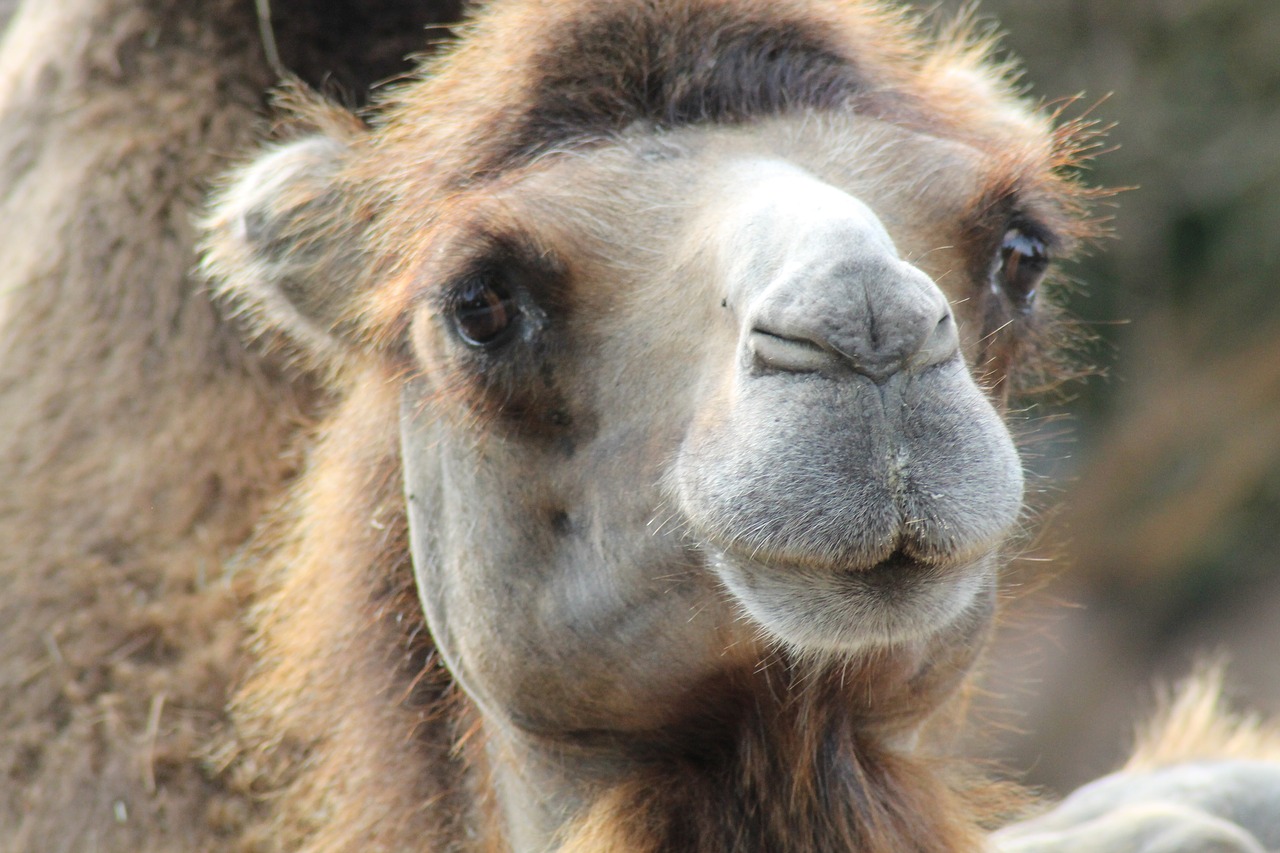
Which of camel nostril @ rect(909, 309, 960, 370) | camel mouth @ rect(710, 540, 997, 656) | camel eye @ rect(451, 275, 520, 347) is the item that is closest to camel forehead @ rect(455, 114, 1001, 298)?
camel eye @ rect(451, 275, 520, 347)

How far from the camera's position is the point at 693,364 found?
9.50 feet

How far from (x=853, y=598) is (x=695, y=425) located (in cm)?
43

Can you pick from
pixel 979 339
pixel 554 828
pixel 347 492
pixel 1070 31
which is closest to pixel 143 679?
pixel 347 492

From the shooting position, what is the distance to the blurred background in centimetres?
1123

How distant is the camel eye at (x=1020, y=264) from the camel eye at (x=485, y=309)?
986mm

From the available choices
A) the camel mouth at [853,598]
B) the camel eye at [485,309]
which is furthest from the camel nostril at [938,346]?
the camel eye at [485,309]

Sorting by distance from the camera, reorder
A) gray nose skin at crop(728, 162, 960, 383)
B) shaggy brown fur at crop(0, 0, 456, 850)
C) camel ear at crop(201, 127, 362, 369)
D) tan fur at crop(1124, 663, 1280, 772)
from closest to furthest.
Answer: gray nose skin at crop(728, 162, 960, 383) < camel ear at crop(201, 127, 362, 369) < shaggy brown fur at crop(0, 0, 456, 850) < tan fur at crop(1124, 663, 1280, 772)

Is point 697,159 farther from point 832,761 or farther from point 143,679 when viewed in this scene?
point 143,679

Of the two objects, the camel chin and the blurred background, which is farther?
the blurred background

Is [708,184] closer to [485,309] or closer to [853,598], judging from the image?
[485,309]

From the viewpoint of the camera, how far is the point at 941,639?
3115mm

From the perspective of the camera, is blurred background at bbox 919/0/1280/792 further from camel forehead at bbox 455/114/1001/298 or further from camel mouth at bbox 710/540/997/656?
camel mouth at bbox 710/540/997/656

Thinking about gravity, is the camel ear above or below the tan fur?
above

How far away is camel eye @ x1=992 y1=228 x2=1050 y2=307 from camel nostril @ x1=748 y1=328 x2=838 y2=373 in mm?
856
